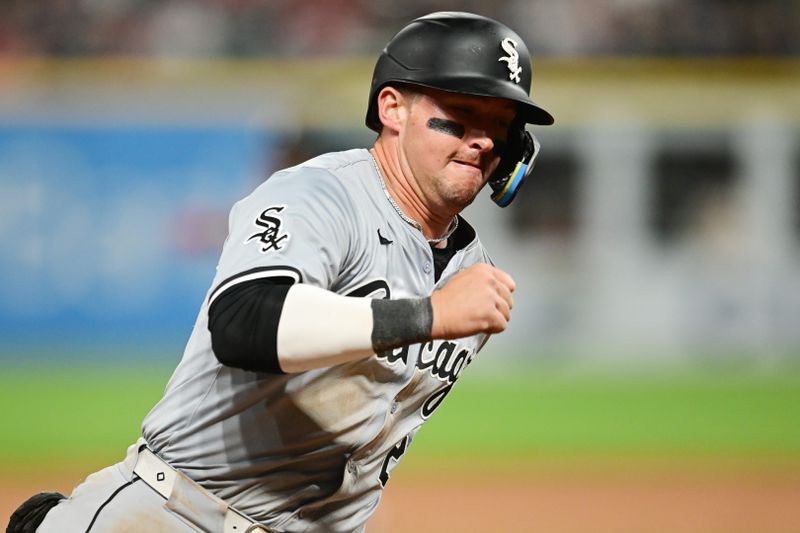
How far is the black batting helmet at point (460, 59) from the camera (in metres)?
2.64

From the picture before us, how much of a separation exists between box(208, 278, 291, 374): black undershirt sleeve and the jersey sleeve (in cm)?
4

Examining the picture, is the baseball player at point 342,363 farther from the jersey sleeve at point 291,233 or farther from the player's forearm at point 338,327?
the player's forearm at point 338,327

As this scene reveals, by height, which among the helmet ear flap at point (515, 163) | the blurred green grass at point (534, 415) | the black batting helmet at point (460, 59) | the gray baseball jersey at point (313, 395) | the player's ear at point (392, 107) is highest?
the black batting helmet at point (460, 59)

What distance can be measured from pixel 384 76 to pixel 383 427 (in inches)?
34.6

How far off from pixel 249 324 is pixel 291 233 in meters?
0.26

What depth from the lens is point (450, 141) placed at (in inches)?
106

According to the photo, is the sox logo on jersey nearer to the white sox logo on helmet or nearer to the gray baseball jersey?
the gray baseball jersey

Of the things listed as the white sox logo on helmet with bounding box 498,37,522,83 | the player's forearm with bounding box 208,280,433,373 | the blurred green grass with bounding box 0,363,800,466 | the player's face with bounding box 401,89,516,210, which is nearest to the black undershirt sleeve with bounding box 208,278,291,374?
the player's forearm with bounding box 208,280,433,373

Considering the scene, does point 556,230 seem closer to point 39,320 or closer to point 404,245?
point 39,320

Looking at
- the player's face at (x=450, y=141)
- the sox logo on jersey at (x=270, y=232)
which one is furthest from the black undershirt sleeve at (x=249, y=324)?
the player's face at (x=450, y=141)

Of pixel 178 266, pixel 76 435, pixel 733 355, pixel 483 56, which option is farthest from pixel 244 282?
pixel 733 355

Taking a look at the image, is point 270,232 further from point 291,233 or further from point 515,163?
point 515,163

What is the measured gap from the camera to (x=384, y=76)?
2770 millimetres

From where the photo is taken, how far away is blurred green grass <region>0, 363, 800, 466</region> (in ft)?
32.5
